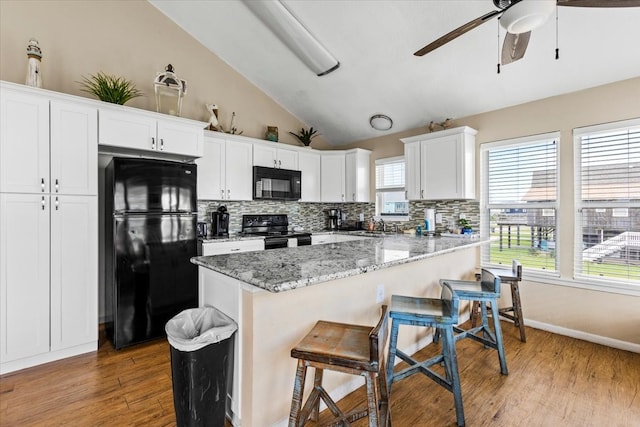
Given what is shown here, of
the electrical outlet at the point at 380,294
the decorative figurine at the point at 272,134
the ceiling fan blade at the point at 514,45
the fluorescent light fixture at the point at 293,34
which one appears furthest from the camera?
the decorative figurine at the point at 272,134

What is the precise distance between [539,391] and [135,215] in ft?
11.4

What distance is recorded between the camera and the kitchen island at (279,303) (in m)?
1.50

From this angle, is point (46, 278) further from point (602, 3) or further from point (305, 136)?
point (602, 3)

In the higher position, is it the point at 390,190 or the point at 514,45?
the point at 514,45

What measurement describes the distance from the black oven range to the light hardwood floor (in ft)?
5.74

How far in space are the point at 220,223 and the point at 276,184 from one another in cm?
98

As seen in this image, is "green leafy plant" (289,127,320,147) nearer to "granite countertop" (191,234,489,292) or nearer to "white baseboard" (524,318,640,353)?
"granite countertop" (191,234,489,292)

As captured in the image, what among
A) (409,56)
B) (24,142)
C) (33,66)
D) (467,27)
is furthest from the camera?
(409,56)

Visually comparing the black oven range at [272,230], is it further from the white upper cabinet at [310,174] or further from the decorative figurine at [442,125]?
the decorative figurine at [442,125]

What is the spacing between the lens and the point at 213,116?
392cm

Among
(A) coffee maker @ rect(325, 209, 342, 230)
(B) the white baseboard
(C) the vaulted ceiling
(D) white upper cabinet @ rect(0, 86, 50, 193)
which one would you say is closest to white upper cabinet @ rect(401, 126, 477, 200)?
(C) the vaulted ceiling

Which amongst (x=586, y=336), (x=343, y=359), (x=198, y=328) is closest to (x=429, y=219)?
(x=586, y=336)

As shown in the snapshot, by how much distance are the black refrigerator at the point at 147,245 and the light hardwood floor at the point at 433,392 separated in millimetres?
308

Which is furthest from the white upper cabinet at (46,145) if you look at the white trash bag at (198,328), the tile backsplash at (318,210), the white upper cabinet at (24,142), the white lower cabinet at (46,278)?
the white trash bag at (198,328)
